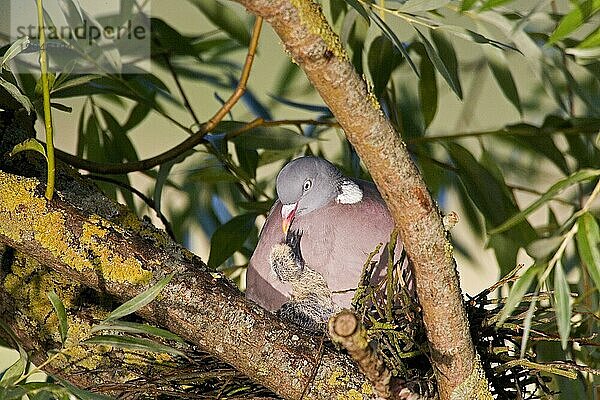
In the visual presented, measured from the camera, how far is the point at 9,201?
678mm

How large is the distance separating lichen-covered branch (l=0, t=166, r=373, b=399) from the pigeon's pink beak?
0.73ft

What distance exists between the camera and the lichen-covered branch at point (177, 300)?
2.21 ft

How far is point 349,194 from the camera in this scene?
3.08 feet

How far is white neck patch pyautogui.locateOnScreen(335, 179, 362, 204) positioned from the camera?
3.05 feet

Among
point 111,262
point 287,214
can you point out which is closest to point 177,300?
point 111,262

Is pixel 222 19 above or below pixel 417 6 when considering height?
below

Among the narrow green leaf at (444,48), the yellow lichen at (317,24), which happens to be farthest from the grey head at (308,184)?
the yellow lichen at (317,24)

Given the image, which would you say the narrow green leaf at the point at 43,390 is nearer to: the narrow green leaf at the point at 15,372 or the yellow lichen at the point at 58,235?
the narrow green leaf at the point at 15,372

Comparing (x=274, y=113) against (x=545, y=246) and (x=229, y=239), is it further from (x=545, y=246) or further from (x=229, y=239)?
(x=545, y=246)

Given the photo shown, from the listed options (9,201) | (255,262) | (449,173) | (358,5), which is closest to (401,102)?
(449,173)

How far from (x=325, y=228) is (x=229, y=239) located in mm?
225

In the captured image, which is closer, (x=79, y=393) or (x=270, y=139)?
(x=79, y=393)

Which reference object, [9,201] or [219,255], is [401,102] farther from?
[9,201]

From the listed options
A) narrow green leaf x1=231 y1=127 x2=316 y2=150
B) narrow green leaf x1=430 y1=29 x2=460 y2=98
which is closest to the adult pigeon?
narrow green leaf x1=231 y1=127 x2=316 y2=150
